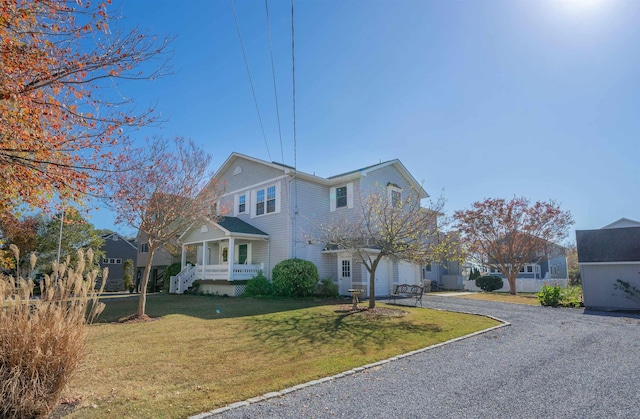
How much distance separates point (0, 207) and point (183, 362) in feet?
15.1

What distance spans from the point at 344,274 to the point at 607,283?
1290cm

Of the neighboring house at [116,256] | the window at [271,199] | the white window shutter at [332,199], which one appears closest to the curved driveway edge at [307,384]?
the white window shutter at [332,199]

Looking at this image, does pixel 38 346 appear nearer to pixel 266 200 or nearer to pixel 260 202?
pixel 266 200

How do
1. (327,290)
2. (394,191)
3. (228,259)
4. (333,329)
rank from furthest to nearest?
(394,191)
(228,259)
(327,290)
(333,329)

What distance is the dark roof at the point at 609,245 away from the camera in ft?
55.8

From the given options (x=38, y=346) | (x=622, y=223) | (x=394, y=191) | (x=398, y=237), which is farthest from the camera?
(x=622, y=223)

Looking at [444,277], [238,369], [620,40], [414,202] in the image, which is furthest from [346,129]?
[444,277]

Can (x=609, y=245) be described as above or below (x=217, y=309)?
above

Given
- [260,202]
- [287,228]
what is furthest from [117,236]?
[287,228]

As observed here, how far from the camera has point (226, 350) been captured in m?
7.69

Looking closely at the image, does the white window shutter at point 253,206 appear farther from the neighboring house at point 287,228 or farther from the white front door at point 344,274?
the white front door at point 344,274

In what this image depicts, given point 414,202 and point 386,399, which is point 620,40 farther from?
point 386,399

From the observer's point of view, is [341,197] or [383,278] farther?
[341,197]

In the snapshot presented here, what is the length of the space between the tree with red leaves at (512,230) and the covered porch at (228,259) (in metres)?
15.2
